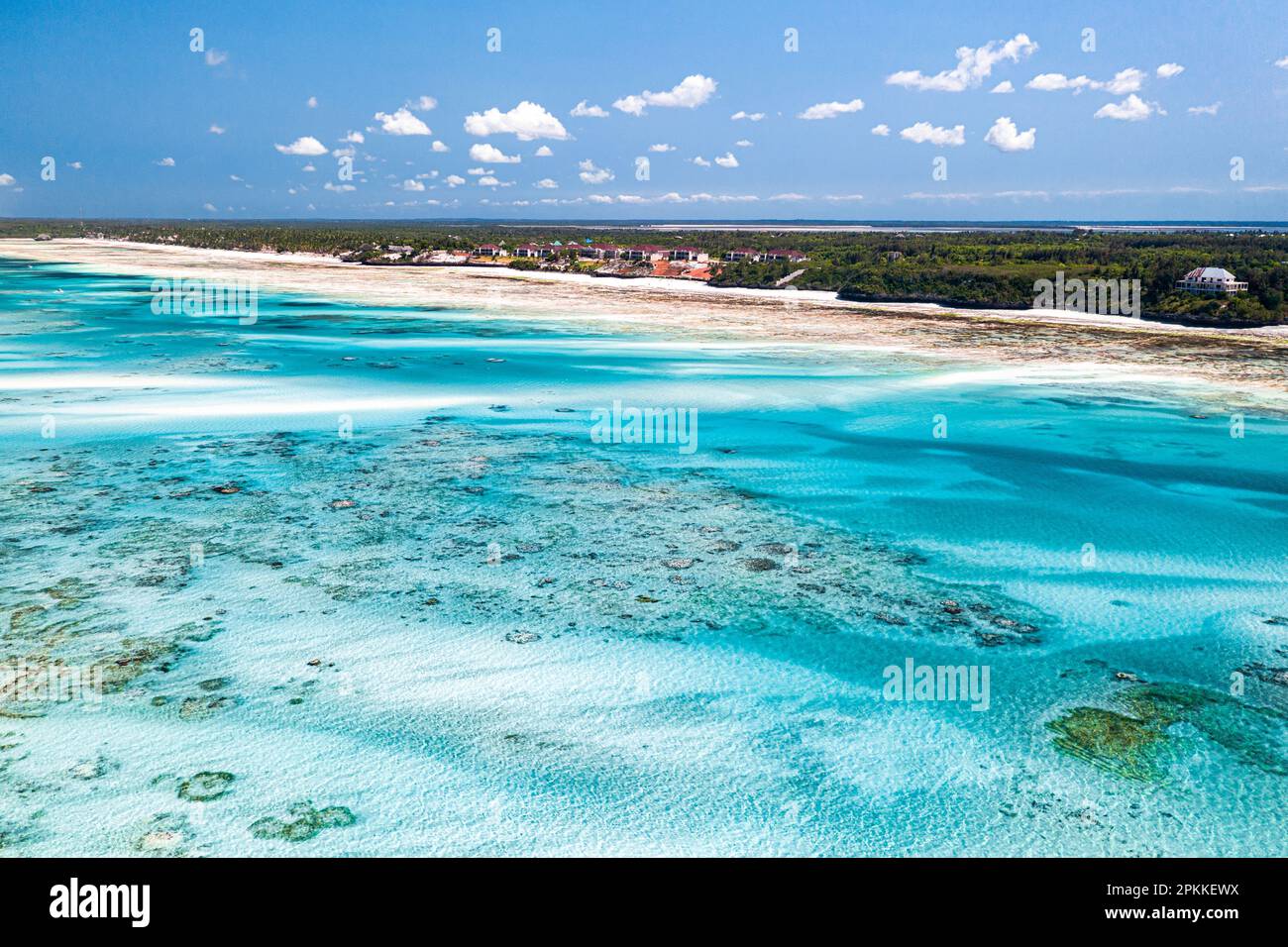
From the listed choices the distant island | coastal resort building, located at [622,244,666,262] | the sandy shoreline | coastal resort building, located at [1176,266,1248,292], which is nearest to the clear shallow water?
the sandy shoreline

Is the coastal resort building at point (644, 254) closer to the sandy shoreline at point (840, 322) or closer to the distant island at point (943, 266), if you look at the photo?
the distant island at point (943, 266)

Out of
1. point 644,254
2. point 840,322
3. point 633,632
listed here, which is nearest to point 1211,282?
point 840,322

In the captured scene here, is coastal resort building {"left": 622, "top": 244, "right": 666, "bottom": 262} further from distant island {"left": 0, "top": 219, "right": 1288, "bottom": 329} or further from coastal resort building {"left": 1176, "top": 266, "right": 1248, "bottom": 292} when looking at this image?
coastal resort building {"left": 1176, "top": 266, "right": 1248, "bottom": 292}

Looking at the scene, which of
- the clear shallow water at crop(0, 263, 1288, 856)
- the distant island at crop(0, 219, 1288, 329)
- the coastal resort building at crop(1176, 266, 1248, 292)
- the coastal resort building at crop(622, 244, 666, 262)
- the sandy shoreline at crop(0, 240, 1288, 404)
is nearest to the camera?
the clear shallow water at crop(0, 263, 1288, 856)

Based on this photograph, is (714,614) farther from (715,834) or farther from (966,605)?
(715,834)

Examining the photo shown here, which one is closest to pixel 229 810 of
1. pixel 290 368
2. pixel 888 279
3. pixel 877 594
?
pixel 877 594

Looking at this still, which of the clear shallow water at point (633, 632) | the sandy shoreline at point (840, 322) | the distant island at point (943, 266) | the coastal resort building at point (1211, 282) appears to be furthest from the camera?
the distant island at point (943, 266)

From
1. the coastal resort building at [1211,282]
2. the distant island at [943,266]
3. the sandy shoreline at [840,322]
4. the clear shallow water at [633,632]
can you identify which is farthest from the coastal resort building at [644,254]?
the clear shallow water at [633,632]
